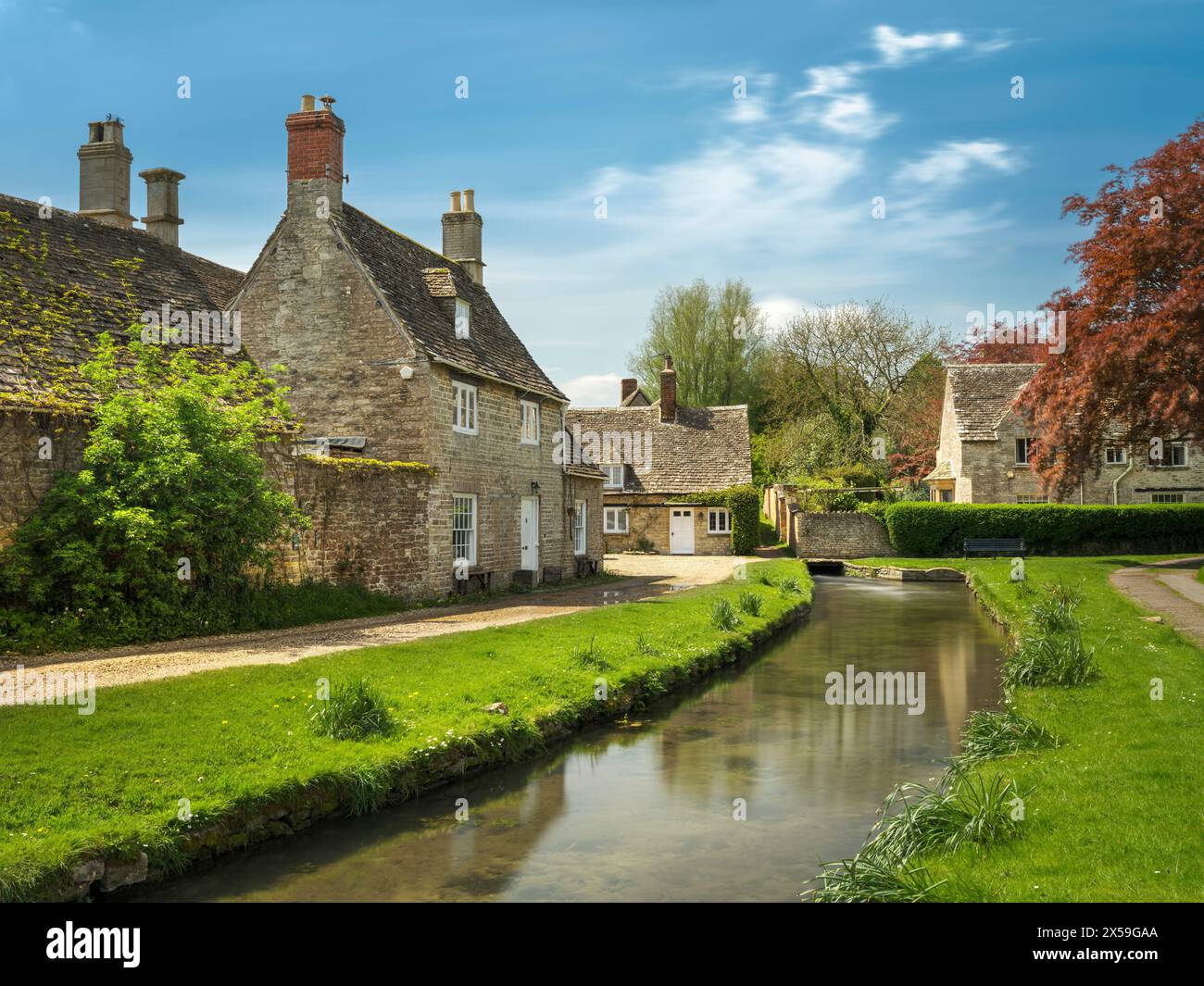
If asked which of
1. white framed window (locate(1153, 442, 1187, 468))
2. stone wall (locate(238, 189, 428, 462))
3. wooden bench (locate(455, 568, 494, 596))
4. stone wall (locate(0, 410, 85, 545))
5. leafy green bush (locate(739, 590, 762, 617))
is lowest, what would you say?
leafy green bush (locate(739, 590, 762, 617))

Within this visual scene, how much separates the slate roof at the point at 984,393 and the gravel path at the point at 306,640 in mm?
23597

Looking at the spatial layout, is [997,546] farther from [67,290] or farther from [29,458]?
[29,458]

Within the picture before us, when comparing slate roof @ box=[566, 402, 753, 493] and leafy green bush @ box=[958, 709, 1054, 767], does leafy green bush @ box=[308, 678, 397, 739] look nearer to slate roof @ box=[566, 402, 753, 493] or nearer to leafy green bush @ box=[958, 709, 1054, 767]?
leafy green bush @ box=[958, 709, 1054, 767]

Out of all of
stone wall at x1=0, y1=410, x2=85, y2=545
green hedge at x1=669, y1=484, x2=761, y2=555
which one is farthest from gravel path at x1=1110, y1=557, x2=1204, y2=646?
stone wall at x1=0, y1=410, x2=85, y2=545

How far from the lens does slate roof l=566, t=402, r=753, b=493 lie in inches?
1761

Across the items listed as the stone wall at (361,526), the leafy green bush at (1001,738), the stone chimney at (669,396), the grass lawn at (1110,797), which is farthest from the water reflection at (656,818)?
the stone chimney at (669,396)

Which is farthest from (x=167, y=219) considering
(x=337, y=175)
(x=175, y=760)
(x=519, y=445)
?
(x=175, y=760)

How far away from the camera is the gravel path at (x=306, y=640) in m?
12.4

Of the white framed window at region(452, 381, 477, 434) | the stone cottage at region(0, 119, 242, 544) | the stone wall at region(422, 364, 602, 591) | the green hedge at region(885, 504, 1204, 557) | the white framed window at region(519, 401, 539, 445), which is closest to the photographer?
the stone cottage at region(0, 119, 242, 544)

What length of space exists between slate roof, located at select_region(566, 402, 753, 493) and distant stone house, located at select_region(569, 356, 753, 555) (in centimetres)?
4

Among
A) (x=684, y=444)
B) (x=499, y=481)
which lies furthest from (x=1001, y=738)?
(x=684, y=444)

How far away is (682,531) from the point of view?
43906 mm

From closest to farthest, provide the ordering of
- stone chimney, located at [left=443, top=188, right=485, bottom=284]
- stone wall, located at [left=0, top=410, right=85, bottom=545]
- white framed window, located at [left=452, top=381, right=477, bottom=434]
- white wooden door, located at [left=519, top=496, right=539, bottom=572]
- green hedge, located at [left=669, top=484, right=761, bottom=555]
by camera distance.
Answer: stone wall, located at [left=0, top=410, right=85, bottom=545], white framed window, located at [left=452, top=381, right=477, bottom=434], white wooden door, located at [left=519, top=496, right=539, bottom=572], stone chimney, located at [left=443, top=188, right=485, bottom=284], green hedge, located at [left=669, top=484, right=761, bottom=555]

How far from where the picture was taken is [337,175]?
74.2 feet
